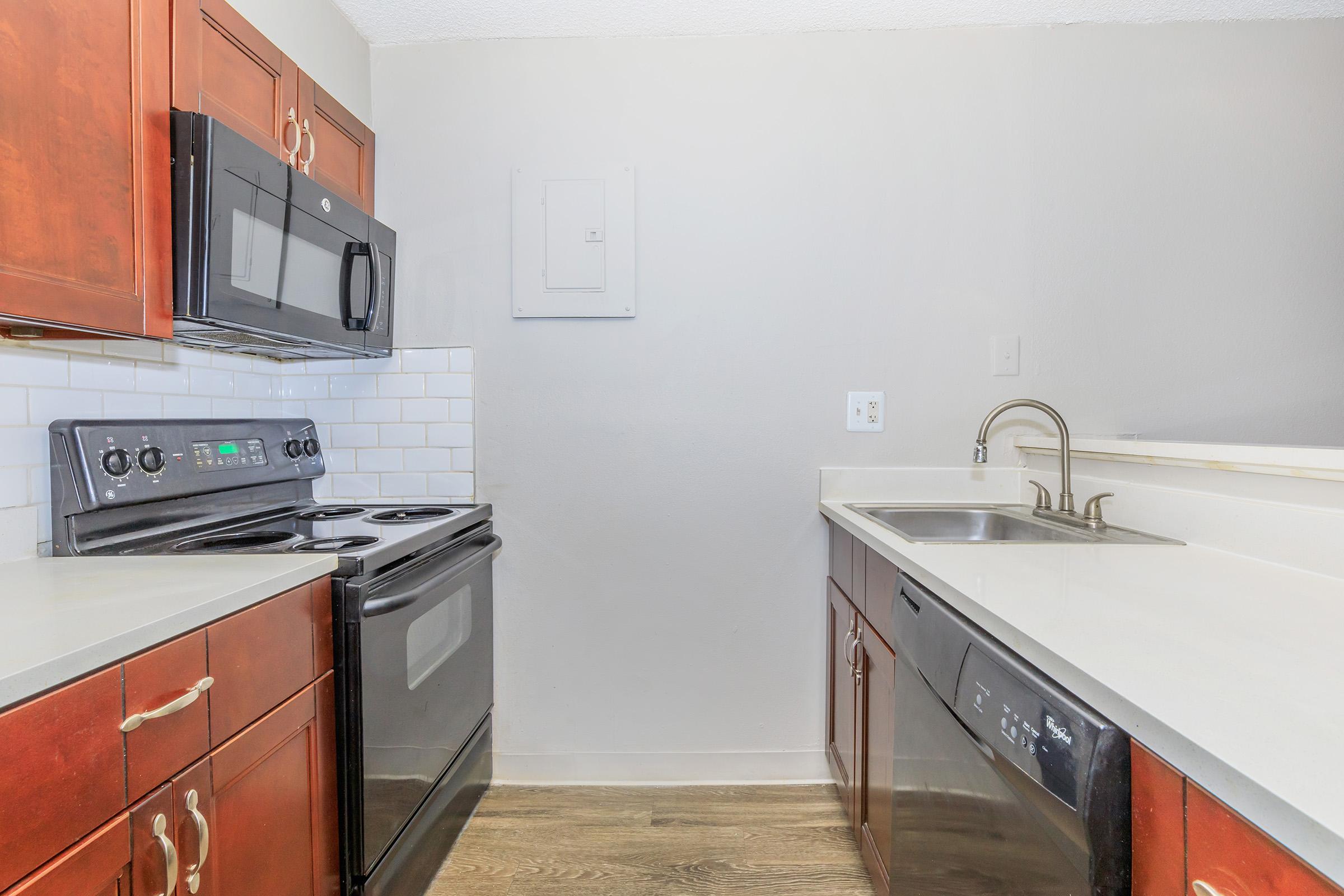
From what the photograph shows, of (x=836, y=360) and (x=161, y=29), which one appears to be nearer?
(x=161, y=29)

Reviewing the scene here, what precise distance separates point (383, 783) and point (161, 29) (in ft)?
4.80

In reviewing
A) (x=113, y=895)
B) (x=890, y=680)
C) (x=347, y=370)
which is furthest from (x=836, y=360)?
(x=113, y=895)

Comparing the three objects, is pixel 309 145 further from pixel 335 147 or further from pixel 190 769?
pixel 190 769

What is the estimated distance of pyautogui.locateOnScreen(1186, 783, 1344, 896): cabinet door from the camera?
43 cm

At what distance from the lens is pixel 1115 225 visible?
191 centimetres

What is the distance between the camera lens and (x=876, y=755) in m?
1.43

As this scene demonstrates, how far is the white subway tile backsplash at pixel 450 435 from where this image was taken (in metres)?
1.98

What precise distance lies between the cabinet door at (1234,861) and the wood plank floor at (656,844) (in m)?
1.22

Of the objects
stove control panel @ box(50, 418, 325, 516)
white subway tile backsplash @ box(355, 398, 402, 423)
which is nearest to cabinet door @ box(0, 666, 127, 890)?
stove control panel @ box(50, 418, 325, 516)

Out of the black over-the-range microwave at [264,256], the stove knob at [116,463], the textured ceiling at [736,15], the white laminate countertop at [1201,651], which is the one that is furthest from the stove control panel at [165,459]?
the white laminate countertop at [1201,651]

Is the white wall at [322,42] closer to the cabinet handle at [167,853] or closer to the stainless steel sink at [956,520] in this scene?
the cabinet handle at [167,853]

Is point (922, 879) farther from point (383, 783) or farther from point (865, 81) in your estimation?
point (865, 81)

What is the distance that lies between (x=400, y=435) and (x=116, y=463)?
2.45 ft

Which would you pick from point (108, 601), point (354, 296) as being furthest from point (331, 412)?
point (108, 601)
